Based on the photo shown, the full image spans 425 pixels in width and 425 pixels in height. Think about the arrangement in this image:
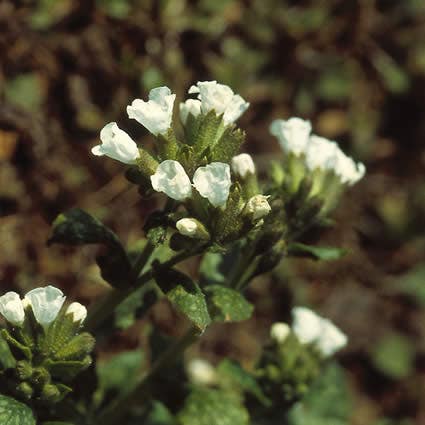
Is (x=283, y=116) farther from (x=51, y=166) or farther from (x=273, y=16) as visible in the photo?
(x=51, y=166)

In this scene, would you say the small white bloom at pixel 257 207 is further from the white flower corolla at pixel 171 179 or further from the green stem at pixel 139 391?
the green stem at pixel 139 391

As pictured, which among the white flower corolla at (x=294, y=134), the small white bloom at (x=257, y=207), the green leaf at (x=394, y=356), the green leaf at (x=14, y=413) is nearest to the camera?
the green leaf at (x=14, y=413)

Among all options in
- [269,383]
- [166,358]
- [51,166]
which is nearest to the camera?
[166,358]

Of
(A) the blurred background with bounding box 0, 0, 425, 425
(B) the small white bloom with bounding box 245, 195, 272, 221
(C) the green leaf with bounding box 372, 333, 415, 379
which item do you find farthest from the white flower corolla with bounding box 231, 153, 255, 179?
(C) the green leaf with bounding box 372, 333, 415, 379

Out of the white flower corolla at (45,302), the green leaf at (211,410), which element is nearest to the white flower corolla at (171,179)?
the white flower corolla at (45,302)

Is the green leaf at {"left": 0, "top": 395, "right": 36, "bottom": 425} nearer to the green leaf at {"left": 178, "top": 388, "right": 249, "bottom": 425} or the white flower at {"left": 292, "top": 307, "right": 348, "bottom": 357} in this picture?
the green leaf at {"left": 178, "top": 388, "right": 249, "bottom": 425}

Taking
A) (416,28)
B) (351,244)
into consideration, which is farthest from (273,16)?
(351,244)

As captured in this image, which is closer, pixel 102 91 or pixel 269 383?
pixel 269 383
